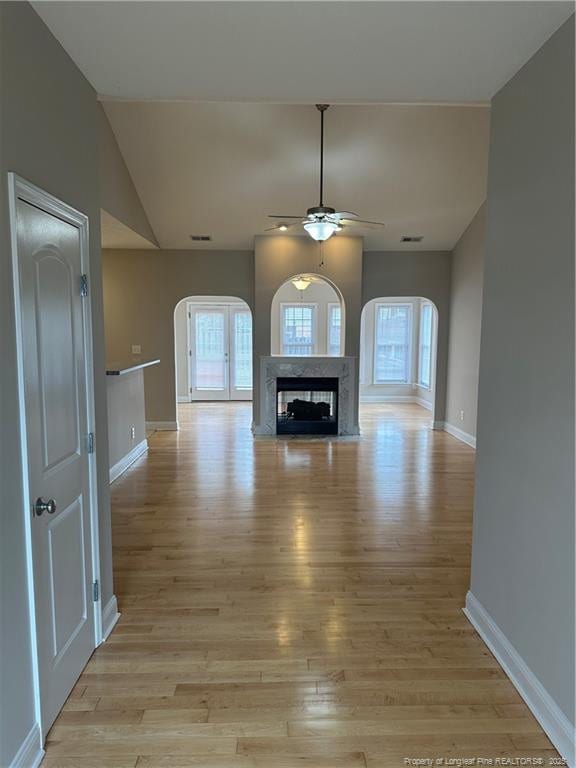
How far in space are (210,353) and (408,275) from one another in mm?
5038

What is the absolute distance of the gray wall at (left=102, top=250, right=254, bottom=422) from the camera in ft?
23.9

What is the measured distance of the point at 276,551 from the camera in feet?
11.6

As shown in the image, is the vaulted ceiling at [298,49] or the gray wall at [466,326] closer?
the vaulted ceiling at [298,49]

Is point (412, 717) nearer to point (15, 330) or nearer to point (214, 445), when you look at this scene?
point (15, 330)

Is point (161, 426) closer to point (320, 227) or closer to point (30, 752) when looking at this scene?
point (320, 227)

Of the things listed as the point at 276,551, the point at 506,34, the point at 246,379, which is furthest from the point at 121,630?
the point at 246,379

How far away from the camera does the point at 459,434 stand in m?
7.27

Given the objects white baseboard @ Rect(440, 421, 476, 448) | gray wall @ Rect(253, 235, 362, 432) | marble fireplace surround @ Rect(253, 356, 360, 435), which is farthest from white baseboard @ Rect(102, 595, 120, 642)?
white baseboard @ Rect(440, 421, 476, 448)

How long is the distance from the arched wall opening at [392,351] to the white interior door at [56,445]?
358 inches

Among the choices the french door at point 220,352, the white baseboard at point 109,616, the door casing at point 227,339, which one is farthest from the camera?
the french door at point 220,352

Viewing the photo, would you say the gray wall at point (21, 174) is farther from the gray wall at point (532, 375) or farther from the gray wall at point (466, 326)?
the gray wall at point (466, 326)

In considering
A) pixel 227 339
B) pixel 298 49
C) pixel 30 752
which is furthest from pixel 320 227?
pixel 227 339

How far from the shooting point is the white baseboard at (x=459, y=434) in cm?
685

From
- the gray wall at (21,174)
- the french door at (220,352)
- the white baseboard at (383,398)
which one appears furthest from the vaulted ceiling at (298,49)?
the white baseboard at (383,398)
